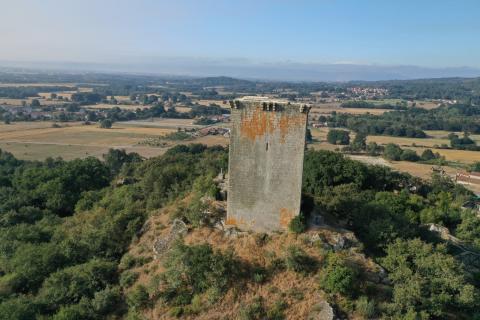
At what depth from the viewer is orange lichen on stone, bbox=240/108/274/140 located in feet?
59.5

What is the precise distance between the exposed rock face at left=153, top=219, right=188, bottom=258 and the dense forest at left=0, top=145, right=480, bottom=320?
581 millimetres

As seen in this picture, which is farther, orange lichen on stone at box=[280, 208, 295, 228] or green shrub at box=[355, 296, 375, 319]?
orange lichen on stone at box=[280, 208, 295, 228]

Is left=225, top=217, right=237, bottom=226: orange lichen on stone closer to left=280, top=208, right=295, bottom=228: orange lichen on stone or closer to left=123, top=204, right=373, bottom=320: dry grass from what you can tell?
left=123, top=204, right=373, bottom=320: dry grass

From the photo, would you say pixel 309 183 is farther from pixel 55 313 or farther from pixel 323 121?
pixel 323 121

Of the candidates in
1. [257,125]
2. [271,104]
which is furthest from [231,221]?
[271,104]

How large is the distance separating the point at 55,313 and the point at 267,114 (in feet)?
40.6

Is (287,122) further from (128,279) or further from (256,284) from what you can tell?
(128,279)

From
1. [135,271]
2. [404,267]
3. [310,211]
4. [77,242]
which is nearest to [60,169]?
[77,242]

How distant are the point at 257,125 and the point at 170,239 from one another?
7.27 metres

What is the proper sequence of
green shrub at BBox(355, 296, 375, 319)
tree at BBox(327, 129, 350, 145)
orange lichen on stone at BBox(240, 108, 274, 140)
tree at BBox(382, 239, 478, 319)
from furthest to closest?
tree at BBox(327, 129, 350, 145), orange lichen on stone at BBox(240, 108, 274, 140), tree at BBox(382, 239, 478, 319), green shrub at BBox(355, 296, 375, 319)

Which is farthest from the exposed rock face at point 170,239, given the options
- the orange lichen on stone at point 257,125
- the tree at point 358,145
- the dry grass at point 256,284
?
the tree at point 358,145

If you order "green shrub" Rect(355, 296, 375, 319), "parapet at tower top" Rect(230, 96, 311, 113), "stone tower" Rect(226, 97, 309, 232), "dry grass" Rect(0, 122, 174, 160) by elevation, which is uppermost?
"parapet at tower top" Rect(230, 96, 311, 113)

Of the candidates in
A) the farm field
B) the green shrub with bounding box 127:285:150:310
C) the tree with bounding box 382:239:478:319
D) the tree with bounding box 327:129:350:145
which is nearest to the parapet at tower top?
the tree with bounding box 382:239:478:319

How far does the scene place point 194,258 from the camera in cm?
1672
